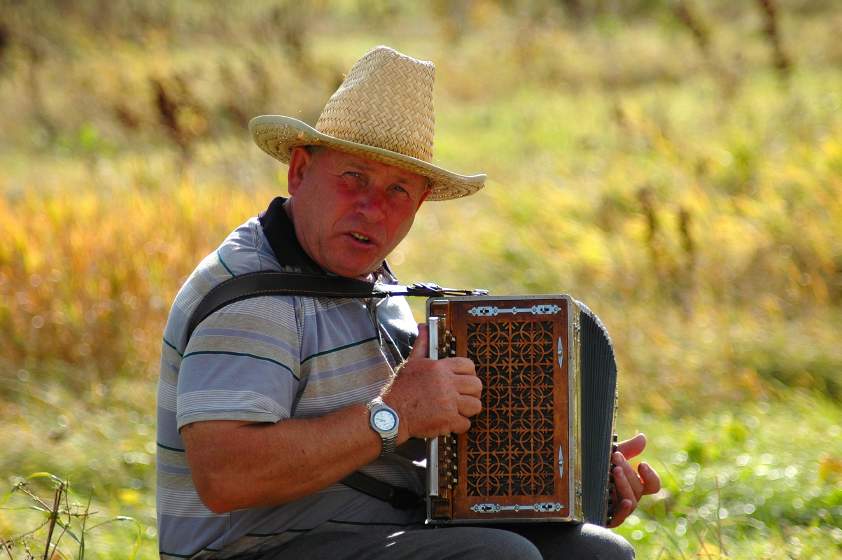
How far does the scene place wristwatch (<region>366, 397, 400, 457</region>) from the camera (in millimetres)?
2732

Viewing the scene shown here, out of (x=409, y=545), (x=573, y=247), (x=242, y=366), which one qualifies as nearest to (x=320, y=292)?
(x=242, y=366)

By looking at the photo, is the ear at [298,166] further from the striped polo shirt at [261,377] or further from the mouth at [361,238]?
the mouth at [361,238]

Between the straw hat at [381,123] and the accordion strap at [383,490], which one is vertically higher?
the straw hat at [381,123]

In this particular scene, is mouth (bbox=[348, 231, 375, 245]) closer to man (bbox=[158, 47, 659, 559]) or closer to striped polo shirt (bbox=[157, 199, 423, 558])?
man (bbox=[158, 47, 659, 559])

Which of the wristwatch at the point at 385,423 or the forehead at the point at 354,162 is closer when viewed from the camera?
the wristwatch at the point at 385,423

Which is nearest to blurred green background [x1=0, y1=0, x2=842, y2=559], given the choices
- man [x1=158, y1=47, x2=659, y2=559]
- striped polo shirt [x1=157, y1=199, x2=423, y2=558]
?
striped polo shirt [x1=157, y1=199, x2=423, y2=558]

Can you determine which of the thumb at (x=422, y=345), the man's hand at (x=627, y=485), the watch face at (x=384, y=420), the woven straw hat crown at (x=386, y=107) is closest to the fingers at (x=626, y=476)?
the man's hand at (x=627, y=485)

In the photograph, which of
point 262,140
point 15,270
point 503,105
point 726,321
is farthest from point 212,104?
point 262,140

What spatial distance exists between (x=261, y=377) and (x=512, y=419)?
0.62m

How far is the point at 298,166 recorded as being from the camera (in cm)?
309

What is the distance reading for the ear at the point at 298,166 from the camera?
3.08 meters

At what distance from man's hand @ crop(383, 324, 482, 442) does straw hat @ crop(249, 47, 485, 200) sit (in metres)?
0.48

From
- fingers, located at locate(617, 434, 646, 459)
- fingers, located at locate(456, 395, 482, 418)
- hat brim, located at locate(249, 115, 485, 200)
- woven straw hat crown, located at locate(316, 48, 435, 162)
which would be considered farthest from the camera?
fingers, located at locate(617, 434, 646, 459)

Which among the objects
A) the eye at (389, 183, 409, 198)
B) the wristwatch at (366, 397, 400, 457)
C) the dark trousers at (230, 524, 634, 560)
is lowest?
the dark trousers at (230, 524, 634, 560)
